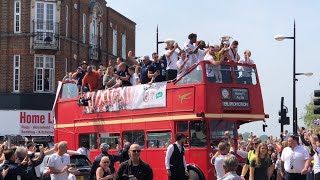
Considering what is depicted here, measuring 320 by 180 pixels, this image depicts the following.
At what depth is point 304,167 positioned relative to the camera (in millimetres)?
16328

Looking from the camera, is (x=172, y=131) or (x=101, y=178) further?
(x=172, y=131)

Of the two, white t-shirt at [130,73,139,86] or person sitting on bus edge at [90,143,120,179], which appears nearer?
person sitting on bus edge at [90,143,120,179]

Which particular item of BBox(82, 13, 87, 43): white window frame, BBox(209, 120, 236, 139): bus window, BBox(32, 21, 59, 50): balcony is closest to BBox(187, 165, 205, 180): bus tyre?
BBox(209, 120, 236, 139): bus window

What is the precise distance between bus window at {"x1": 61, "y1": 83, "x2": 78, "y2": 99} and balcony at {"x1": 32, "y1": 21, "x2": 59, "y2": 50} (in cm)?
1501

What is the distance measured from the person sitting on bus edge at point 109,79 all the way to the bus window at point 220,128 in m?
5.04

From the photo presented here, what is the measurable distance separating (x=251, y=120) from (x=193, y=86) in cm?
231

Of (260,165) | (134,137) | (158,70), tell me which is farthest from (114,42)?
(260,165)

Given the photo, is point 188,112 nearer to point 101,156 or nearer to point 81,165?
point 81,165

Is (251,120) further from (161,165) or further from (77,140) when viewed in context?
(77,140)

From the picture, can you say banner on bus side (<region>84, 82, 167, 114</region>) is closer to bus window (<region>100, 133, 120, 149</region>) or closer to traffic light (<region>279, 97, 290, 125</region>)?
bus window (<region>100, 133, 120, 149</region>)

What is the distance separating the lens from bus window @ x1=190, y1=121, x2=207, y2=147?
19.5 meters

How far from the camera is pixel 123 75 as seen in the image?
2322 centimetres

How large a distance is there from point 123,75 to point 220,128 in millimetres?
4799

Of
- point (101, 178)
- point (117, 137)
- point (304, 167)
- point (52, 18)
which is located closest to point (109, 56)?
point (52, 18)
